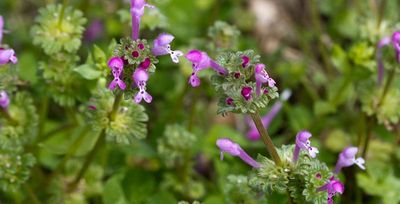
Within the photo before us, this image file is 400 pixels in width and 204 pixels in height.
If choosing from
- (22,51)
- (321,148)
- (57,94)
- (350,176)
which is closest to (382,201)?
(350,176)

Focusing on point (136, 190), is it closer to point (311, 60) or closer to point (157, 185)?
point (157, 185)

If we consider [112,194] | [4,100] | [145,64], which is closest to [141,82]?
[145,64]

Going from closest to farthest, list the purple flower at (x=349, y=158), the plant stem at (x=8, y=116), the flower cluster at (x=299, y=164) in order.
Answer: the flower cluster at (x=299, y=164)
the purple flower at (x=349, y=158)
the plant stem at (x=8, y=116)

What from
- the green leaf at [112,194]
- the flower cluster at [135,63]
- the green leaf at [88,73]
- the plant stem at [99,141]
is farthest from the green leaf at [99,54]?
the green leaf at [112,194]

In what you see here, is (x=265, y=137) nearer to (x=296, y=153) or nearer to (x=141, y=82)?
(x=296, y=153)

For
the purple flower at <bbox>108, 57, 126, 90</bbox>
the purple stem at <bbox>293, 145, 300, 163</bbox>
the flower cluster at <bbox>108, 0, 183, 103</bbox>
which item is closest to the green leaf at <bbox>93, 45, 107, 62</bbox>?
the flower cluster at <bbox>108, 0, 183, 103</bbox>

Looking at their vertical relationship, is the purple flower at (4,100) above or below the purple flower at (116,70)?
above

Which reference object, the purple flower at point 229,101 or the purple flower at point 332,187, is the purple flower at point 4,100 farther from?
the purple flower at point 332,187

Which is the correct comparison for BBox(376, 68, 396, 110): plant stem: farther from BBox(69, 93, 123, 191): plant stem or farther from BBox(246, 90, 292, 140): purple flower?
BBox(69, 93, 123, 191): plant stem

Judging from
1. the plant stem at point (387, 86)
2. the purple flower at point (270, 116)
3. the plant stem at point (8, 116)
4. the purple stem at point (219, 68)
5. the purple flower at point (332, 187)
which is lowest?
the purple flower at point (332, 187)
